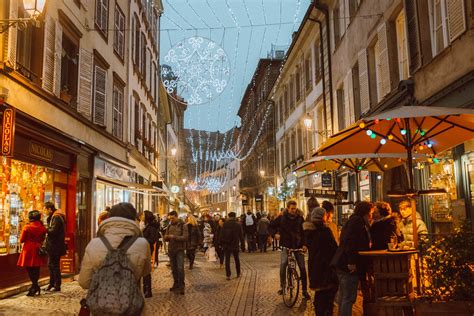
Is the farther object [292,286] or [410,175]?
[292,286]

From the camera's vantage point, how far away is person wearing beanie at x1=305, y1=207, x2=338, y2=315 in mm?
7121

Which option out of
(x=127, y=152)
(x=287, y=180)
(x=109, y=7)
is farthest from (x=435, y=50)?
(x=287, y=180)

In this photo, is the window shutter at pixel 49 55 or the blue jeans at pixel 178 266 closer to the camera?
the blue jeans at pixel 178 266

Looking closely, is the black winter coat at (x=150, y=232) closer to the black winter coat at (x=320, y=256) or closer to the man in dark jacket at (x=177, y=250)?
the man in dark jacket at (x=177, y=250)

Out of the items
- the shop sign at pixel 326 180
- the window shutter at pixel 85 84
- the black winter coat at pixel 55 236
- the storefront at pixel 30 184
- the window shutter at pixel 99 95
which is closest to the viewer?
the storefront at pixel 30 184

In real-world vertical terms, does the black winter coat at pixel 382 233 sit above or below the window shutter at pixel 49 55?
below

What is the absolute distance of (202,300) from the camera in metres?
10.1

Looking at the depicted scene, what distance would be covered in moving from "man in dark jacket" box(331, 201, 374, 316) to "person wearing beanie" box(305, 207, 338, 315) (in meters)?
0.31

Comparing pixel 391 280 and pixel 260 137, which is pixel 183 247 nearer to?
pixel 391 280

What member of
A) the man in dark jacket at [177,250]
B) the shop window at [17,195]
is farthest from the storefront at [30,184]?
the man in dark jacket at [177,250]

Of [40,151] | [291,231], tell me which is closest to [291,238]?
[291,231]

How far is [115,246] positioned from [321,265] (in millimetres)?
3615

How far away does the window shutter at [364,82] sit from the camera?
16594 mm

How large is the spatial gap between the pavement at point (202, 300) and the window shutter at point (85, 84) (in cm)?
553
